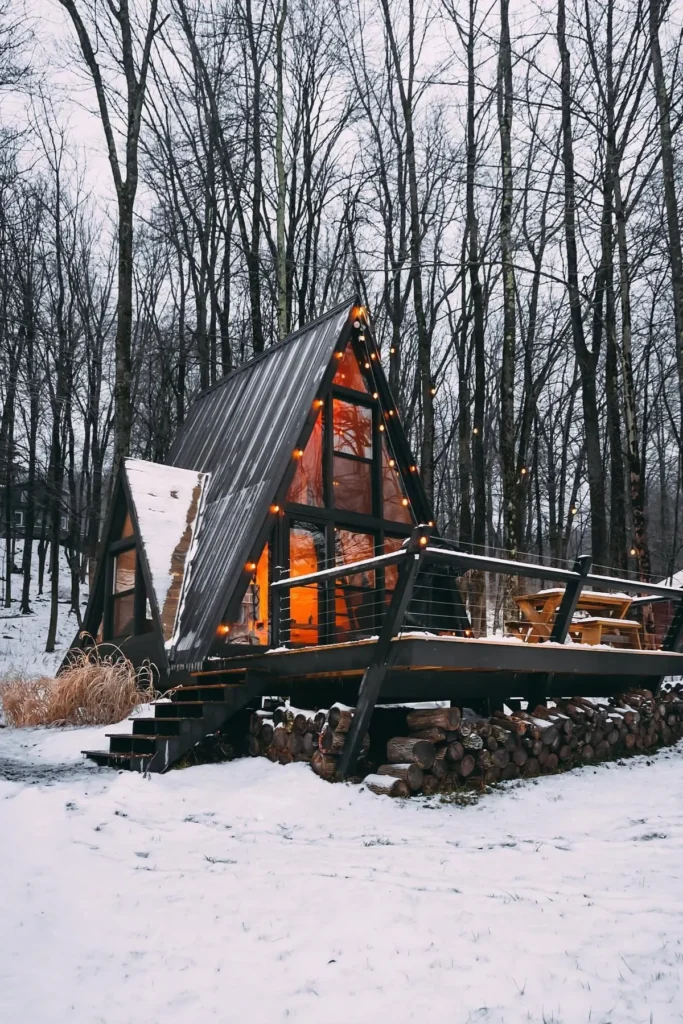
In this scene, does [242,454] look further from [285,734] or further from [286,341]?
[285,734]

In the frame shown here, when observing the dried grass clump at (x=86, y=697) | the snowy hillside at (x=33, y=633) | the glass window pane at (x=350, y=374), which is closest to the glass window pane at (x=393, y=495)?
the glass window pane at (x=350, y=374)

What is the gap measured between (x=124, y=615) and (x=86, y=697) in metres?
1.89

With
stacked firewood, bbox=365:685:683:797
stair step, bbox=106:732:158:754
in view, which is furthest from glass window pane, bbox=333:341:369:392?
stair step, bbox=106:732:158:754

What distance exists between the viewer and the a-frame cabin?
755 centimetres

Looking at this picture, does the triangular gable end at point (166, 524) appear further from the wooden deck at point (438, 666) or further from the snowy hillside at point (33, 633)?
the snowy hillside at point (33, 633)

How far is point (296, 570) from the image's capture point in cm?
1036

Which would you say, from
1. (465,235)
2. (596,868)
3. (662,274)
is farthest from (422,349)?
(596,868)

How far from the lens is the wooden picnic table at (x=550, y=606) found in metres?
9.30

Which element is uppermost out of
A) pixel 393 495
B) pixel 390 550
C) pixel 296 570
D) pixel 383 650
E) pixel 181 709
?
pixel 393 495

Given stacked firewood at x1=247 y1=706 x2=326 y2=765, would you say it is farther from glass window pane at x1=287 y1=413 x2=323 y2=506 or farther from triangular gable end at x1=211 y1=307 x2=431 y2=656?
glass window pane at x1=287 y1=413 x2=323 y2=506

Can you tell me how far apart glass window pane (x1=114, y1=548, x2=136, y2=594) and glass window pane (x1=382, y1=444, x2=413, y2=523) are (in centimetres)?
357

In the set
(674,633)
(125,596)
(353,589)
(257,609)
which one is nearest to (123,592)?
(125,596)

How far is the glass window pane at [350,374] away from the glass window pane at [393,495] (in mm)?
926

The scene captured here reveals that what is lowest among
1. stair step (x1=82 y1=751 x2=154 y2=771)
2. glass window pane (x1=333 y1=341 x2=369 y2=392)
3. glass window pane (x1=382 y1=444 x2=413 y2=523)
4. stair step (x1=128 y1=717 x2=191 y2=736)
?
stair step (x1=82 y1=751 x2=154 y2=771)
